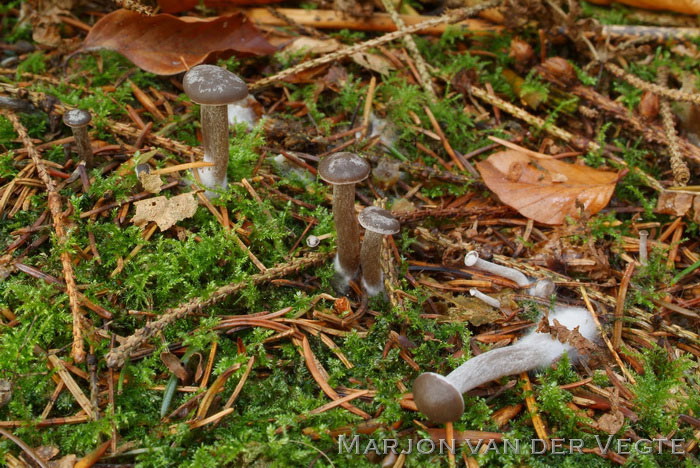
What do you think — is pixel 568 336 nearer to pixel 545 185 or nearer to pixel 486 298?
pixel 486 298

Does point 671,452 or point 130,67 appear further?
point 130,67

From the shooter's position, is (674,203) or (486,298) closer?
(486,298)

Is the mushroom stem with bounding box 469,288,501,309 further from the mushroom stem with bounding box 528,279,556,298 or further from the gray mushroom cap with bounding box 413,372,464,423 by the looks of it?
the gray mushroom cap with bounding box 413,372,464,423

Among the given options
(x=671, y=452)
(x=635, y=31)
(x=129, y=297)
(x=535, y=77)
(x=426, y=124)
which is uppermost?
(x=635, y=31)

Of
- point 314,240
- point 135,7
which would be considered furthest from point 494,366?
point 135,7

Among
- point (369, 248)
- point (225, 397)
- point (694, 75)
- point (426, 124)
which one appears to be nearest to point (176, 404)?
point (225, 397)

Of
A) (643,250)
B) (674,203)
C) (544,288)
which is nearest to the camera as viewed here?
(544,288)

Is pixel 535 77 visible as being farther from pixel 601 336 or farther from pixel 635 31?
pixel 601 336
